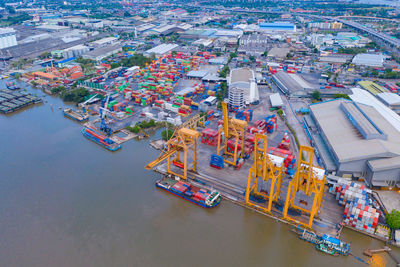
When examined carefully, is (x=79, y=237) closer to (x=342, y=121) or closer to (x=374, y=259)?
(x=374, y=259)

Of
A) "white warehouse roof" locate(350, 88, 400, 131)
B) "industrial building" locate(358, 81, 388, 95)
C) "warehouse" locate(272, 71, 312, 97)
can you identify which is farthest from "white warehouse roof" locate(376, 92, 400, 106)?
"warehouse" locate(272, 71, 312, 97)

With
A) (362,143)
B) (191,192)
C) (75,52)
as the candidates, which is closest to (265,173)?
(191,192)

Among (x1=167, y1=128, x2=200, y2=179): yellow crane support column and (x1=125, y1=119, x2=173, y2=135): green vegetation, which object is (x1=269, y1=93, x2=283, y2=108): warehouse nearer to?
(x1=125, y1=119, x2=173, y2=135): green vegetation

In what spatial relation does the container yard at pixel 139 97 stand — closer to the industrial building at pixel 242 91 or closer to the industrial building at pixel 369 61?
the industrial building at pixel 242 91

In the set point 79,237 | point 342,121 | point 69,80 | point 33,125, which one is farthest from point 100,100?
point 342,121

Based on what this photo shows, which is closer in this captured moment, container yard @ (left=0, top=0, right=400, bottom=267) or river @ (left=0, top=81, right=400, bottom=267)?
river @ (left=0, top=81, right=400, bottom=267)

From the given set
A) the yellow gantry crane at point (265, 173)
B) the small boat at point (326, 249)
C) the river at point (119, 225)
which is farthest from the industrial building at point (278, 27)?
the small boat at point (326, 249)

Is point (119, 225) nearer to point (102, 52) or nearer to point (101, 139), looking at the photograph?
point (101, 139)
